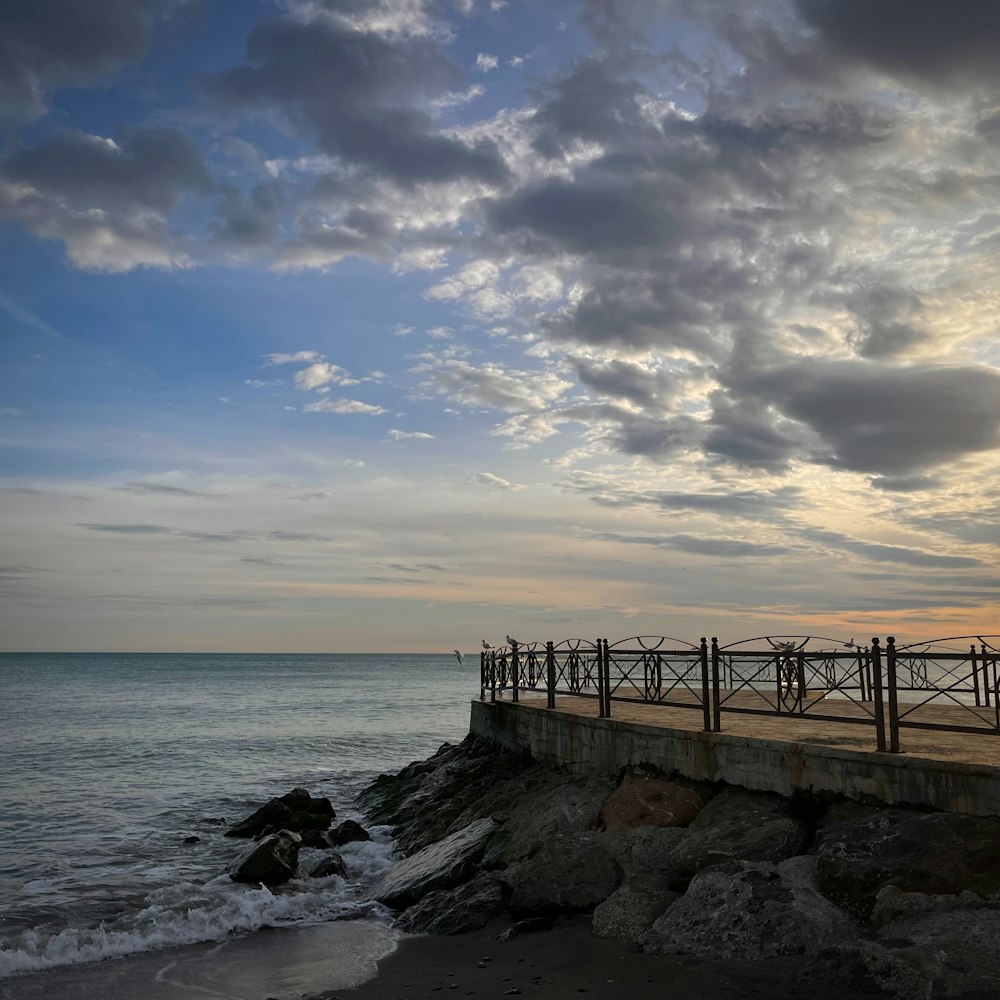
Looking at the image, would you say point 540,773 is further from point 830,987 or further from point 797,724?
point 830,987

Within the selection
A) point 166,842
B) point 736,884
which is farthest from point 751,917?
point 166,842

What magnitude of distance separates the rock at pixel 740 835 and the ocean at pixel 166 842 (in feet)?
13.0

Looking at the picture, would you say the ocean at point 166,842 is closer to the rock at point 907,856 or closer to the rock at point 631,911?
the rock at point 631,911

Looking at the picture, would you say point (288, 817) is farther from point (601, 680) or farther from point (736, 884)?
point (736, 884)

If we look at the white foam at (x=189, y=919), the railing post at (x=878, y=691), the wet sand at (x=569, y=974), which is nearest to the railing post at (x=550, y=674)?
the white foam at (x=189, y=919)

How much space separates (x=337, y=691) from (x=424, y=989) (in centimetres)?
6987

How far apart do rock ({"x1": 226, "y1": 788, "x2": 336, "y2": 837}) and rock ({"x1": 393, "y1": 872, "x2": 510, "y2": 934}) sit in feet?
23.4

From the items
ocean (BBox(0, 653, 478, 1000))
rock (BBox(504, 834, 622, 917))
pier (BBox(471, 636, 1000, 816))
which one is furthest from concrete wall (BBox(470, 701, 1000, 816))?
ocean (BBox(0, 653, 478, 1000))

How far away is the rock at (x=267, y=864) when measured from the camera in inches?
526

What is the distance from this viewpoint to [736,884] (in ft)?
27.6

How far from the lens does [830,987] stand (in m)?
6.84

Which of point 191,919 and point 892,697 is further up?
point 892,697

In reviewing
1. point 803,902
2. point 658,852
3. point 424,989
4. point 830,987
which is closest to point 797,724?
point 658,852

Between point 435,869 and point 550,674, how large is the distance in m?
5.59
